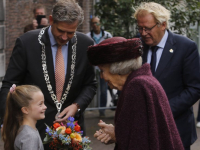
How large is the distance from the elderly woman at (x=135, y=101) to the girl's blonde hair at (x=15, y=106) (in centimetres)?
88

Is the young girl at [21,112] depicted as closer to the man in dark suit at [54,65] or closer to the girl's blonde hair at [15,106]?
the girl's blonde hair at [15,106]

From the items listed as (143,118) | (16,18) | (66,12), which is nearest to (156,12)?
(66,12)

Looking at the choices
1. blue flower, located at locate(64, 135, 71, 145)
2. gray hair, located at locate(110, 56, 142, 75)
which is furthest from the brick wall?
gray hair, located at locate(110, 56, 142, 75)

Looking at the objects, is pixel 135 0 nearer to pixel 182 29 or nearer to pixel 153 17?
pixel 182 29

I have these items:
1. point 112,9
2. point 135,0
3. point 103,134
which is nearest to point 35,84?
point 103,134

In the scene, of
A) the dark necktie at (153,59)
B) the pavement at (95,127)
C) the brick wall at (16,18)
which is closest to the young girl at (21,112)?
the dark necktie at (153,59)

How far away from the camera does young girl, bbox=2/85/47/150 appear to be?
3.79 m

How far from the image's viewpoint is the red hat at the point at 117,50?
10.2 feet

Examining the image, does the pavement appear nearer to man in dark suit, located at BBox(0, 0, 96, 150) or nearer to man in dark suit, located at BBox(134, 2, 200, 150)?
man in dark suit, located at BBox(134, 2, 200, 150)

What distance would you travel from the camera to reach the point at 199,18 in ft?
29.2

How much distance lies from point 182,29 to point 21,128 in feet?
19.3

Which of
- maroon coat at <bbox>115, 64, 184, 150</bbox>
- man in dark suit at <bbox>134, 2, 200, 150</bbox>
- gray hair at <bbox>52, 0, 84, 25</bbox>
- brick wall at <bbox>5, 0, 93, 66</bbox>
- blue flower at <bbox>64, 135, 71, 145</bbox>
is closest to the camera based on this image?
maroon coat at <bbox>115, 64, 184, 150</bbox>

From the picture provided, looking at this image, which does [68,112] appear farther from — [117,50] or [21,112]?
[117,50]

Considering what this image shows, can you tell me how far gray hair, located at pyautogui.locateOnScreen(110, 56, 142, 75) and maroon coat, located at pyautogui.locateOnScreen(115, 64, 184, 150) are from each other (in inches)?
1.8
